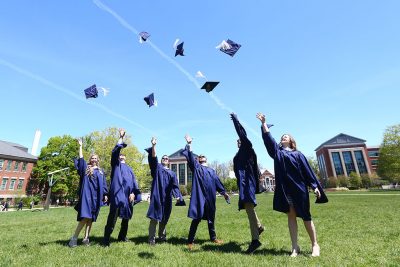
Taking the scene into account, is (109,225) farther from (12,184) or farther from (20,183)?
(20,183)

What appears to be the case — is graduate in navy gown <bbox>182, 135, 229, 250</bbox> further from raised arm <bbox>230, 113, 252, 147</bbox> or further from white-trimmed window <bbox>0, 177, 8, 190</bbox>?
white-trimmed window <bbox>0, 177, 8, 190</bbox>

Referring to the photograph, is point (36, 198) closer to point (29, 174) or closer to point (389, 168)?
point (29, 174)

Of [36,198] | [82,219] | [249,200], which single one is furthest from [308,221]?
[36,198]

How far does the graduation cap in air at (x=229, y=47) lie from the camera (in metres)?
7.91

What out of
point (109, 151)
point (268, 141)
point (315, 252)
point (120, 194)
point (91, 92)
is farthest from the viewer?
point (109, 151)

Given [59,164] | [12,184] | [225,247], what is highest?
[59,164]

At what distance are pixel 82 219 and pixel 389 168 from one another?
64173mm

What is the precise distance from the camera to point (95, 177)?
659 centimetres

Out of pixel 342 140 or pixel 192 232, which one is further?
pixel 342 140

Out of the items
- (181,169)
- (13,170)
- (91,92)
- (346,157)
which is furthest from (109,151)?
(346,157)

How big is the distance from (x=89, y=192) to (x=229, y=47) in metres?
5.53

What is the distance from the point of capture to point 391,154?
5475cm

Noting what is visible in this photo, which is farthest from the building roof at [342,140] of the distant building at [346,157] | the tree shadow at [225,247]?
the tree shadow at [225,247]

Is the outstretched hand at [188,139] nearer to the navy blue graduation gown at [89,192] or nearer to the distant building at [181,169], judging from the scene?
the navy blue graduation gown at [89,192]
